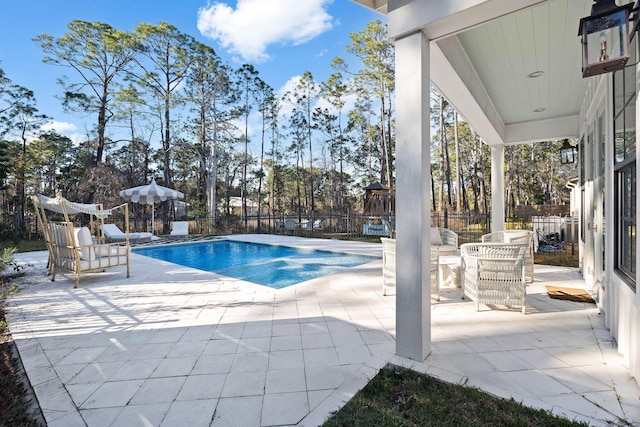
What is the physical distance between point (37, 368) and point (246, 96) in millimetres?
19676

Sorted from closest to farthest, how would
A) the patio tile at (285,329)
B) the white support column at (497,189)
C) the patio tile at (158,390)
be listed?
1. the patio tile at (158,390)
2. the patio tile at (285,329)
3. the white support column at (497,189)

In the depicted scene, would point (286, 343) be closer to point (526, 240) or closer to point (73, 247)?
point (526, 240)

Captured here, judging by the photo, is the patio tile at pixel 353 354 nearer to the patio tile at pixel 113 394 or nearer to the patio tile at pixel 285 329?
the patio tile at pixel 285 329

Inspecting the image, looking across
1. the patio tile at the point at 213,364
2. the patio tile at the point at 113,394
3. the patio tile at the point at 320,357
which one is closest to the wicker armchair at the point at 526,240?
the patio tile at the point at 320,357

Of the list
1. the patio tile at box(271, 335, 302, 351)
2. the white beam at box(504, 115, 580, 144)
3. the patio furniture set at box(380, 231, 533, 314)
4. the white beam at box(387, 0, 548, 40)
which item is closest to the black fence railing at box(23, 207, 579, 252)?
the white beam at box(504, 115, 580, 144)

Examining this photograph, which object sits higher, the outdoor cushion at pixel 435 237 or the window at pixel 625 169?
the window at pixel 625 169

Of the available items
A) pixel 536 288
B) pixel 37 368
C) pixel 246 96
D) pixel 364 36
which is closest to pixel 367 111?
pixel 364 36

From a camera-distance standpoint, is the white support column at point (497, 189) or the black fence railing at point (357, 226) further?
the black fence railing at point (357, 226)

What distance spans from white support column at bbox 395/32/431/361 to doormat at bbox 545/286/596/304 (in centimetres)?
288

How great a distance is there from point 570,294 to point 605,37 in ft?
12.2

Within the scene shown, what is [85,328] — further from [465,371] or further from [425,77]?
[425,77]

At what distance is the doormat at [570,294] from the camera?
3938 mm

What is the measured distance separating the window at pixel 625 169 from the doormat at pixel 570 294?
54.5 inches

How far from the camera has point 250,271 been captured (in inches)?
284
